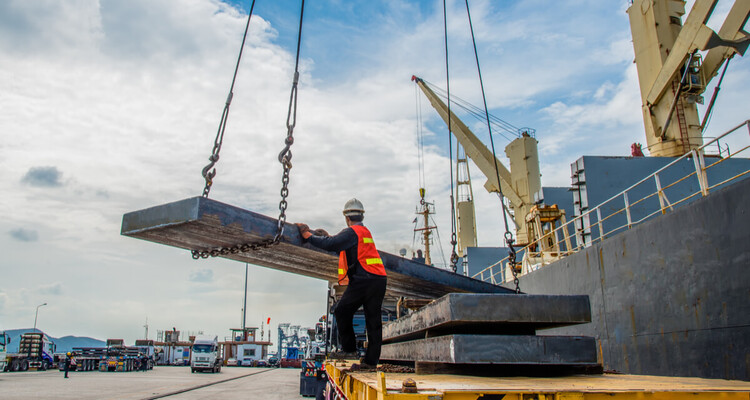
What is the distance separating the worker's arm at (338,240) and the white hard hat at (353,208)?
364 mm

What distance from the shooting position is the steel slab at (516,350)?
3.23 m

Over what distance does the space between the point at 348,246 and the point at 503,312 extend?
1.45m

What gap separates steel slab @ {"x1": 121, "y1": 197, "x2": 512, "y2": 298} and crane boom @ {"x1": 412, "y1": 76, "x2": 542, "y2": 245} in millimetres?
17380

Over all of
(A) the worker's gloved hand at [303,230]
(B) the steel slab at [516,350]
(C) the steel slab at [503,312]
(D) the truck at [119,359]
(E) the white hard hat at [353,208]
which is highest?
(E) the white hard hat at [353,208]

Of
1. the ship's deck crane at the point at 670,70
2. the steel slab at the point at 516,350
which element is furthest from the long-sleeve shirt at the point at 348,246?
the ship's deck crane at the point at 670,70

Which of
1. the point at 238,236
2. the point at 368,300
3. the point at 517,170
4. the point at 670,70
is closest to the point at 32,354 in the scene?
the point at 517,170

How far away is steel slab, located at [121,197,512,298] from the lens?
395 cm

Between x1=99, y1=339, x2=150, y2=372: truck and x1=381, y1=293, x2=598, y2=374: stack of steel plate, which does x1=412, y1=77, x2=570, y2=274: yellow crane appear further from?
x1=99, y1=339, x2=150, y2=372: truck

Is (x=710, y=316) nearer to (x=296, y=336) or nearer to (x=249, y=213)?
(x=249, y=213)

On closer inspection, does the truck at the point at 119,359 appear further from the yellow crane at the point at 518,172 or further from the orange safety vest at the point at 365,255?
the orange safety vest at the point at 365,255

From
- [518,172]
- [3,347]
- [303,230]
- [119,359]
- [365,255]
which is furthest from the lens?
[119,359]

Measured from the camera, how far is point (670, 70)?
14953mm

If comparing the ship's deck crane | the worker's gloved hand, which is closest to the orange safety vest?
the worker's gloved hand

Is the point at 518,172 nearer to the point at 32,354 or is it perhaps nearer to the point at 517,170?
the point at 517,170
